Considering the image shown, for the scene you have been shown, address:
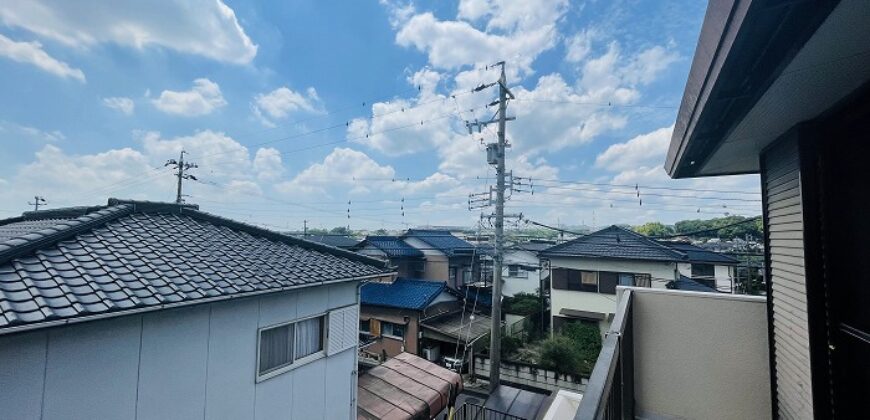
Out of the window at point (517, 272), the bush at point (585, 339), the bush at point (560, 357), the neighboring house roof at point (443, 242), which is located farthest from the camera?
the window at point (517, 272)

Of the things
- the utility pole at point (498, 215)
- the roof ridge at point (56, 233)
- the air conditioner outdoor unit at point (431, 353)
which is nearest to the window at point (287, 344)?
the roof ridge at point (56, 233)

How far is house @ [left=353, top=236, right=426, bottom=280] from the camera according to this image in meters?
19.0

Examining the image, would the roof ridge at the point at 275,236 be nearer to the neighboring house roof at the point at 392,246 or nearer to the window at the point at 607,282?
the window at the point at 607,282

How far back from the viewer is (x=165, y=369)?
3.63 m

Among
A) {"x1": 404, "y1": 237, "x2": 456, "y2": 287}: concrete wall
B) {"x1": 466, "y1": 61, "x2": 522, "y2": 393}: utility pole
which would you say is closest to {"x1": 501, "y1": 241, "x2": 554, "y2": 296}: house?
{"x1": 404, "y1": 237, "x2": 456, "y2": 287}: concrete wall

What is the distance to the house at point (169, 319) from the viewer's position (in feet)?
9.48

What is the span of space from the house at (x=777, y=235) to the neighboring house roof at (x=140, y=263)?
3.72 metres

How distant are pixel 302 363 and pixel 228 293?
5.98ft

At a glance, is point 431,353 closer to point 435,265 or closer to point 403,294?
point 403,294

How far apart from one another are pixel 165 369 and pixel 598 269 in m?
14.7

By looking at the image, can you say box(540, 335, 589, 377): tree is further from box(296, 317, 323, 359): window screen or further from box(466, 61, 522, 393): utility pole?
box(296, 317, 323, 359): window screen

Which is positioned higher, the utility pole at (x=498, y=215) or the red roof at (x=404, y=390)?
the utility pole at (x=498, y=215)

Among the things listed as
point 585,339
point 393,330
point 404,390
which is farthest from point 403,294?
point 404,390

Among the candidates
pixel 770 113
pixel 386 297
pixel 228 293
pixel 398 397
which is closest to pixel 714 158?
pixel 770 113
